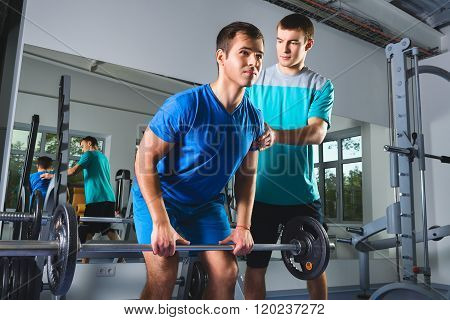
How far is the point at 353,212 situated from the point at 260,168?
160 centimetres

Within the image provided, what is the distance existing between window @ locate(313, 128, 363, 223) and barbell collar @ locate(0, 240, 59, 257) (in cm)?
Answer: 200

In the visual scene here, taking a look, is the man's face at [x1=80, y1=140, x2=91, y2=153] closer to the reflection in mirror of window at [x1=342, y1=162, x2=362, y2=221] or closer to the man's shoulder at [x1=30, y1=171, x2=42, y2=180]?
the man's shoulder at [x1=30, y1=171, x2=42, y2=180]

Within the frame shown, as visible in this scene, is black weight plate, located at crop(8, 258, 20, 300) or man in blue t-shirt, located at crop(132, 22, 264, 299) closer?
man in blue t-shirt, located at crop(132, 22, 264, 299)

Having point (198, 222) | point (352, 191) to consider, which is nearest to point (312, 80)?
point (198, 222)

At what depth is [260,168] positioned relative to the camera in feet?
6.70

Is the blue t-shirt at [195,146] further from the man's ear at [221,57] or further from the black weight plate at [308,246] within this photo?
the black weight plate at [308,246]

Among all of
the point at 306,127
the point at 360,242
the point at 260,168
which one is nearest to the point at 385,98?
the point at 360,242

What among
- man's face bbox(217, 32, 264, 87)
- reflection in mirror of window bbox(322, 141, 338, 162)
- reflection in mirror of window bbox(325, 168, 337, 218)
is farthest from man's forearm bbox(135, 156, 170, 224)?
reflection in mirror of window bbox(325, 168, 337, 218)

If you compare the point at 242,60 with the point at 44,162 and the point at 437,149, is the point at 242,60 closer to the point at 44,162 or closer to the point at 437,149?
the point at 44,162

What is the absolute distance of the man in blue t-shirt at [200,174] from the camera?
1351mm

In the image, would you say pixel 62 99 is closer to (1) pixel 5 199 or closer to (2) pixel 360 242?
(1) pixel 5 199

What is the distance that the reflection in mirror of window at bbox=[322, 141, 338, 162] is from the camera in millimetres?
2756

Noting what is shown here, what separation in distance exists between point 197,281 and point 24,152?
1098 millimetres

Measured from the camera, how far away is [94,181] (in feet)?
7.08
